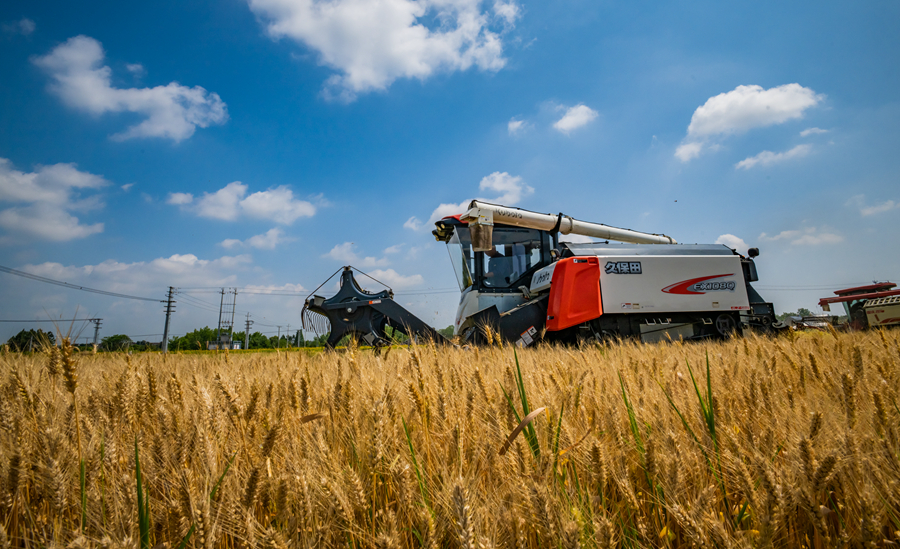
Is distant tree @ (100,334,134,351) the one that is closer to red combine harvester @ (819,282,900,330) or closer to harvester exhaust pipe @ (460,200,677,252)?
harvester exhaust pipe @ (460,200,677,252)

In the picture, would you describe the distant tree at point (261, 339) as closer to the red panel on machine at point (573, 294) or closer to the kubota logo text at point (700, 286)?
the red panel on machine at point (573, 294)

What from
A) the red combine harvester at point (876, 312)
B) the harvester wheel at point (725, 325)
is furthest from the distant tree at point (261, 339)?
the red combine harvester at point (876, 312)

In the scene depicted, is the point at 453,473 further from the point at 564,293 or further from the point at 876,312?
the point at 876,312

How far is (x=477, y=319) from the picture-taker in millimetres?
7672

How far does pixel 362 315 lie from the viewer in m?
7.55

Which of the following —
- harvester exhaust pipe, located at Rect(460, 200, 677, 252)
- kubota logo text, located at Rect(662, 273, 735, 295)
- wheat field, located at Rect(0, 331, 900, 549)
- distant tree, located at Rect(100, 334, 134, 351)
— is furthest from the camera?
harvester exhaust pipe, located at Rect(460, 200, 677, 252)

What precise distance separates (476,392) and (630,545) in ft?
2.49

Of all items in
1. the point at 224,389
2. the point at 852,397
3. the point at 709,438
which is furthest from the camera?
the point at 224,389

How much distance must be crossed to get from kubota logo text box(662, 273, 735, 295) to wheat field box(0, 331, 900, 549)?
6.57m

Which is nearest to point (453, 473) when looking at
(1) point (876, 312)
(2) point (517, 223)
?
(2) point (517, 223)

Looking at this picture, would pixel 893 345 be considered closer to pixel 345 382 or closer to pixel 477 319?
pixel 345 382

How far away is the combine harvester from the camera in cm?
736

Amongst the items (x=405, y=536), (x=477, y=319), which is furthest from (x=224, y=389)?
(x=477, y=319)

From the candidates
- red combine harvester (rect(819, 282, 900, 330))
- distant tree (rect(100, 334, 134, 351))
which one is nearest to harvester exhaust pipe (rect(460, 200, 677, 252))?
distant tree (rect(100, 334, 134, 351))
